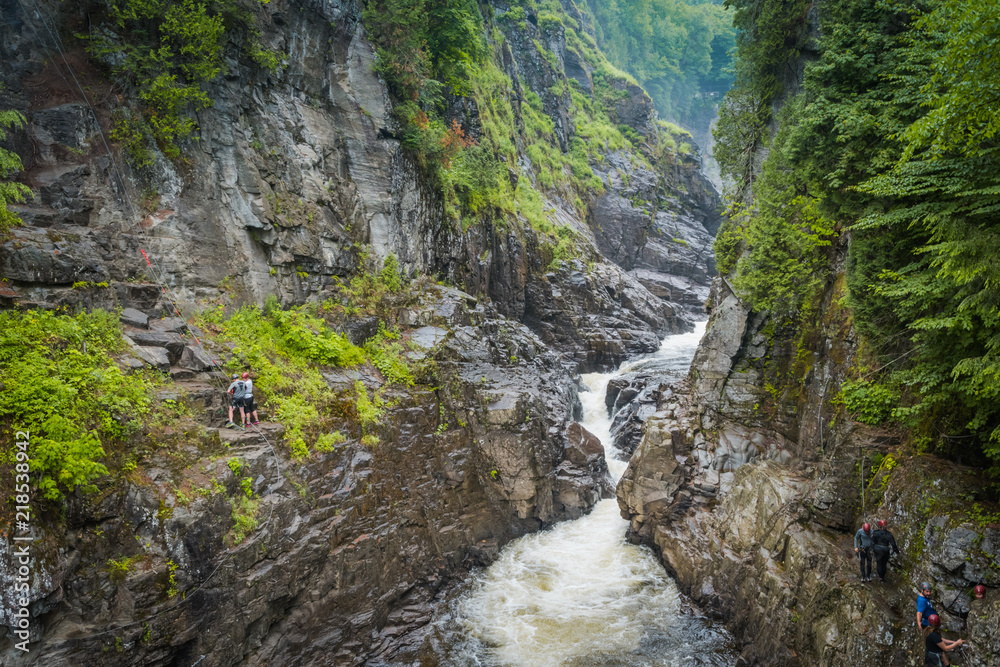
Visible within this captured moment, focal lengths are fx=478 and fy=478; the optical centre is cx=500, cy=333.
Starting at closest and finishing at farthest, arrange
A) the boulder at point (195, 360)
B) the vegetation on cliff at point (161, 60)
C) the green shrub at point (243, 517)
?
the green shrub at point (243, 517), the boulder at point (195, 360), the vegetation on cliff at point (161, 60)

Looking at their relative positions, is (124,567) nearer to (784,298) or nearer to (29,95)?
(29,95)

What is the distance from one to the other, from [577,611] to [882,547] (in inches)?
285

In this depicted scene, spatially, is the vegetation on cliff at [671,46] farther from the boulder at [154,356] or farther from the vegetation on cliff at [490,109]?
the boulder at [154,356]

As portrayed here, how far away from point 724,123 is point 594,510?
1468 centimetres

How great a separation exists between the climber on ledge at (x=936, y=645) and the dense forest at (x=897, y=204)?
108 inches

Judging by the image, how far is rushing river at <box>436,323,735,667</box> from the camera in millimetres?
11141

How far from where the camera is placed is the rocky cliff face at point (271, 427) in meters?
8.68

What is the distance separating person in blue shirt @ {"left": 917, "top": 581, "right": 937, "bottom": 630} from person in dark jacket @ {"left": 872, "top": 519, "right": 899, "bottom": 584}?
2.72 ft

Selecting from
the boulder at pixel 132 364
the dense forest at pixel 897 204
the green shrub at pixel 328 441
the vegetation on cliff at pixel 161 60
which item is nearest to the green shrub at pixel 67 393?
the boulder at pixel 132 364

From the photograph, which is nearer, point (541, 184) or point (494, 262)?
point (494, 262)

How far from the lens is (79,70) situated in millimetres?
11977

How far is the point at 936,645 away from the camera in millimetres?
7027

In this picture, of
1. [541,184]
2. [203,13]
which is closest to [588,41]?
[541,184]

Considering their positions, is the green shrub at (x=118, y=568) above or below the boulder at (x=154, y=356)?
below
